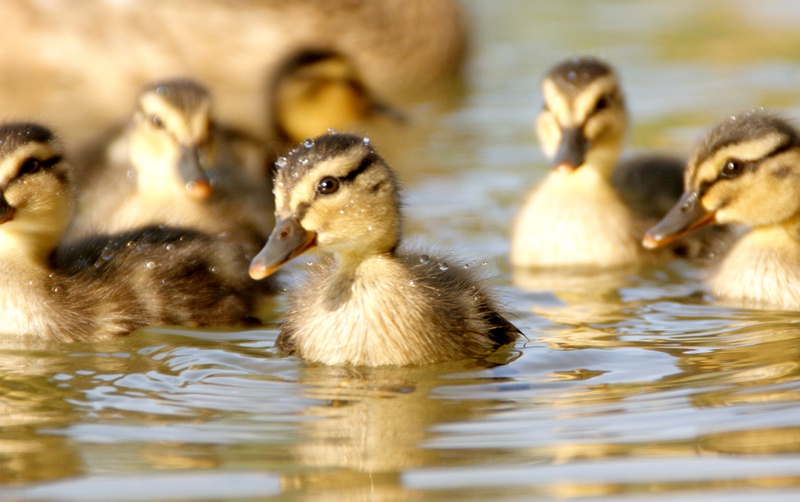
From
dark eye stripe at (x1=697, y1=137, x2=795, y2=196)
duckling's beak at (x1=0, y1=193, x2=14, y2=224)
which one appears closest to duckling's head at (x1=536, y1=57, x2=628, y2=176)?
dark eye stripe at (x1=697, y1=137, x2=795, y2=196)

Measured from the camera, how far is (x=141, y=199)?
6.96 metres

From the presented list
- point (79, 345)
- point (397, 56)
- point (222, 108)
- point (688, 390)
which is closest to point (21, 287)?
point (79, 345)

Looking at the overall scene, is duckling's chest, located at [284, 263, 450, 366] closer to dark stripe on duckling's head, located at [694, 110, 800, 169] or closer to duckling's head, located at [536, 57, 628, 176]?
dark stripe on duckling's head, located at [694, 110, 800, 169]

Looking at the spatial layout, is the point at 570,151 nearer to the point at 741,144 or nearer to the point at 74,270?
the point at 741,144

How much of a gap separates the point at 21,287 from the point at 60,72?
6.47 m

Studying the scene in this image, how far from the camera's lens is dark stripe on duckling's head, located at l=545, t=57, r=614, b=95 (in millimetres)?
6910

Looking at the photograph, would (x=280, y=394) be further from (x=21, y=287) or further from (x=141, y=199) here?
(x=141, y=199)

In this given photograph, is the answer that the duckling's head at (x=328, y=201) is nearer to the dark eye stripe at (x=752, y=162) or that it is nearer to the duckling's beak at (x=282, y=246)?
the duckling's beak at (x=282, y=246)

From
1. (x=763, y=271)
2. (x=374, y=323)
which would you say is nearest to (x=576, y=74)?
(x=763, y=271)

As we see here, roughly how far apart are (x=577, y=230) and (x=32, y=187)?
276 centimetres

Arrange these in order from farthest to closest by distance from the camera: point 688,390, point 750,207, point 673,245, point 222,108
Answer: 1. point 222,108
2. point 673,245
3. point 750,207
4. point 688,390

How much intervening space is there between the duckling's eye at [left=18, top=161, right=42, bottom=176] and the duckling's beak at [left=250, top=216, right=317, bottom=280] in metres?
1.21

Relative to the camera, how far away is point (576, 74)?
6.95 m

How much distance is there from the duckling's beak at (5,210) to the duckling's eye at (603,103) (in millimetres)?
3017
